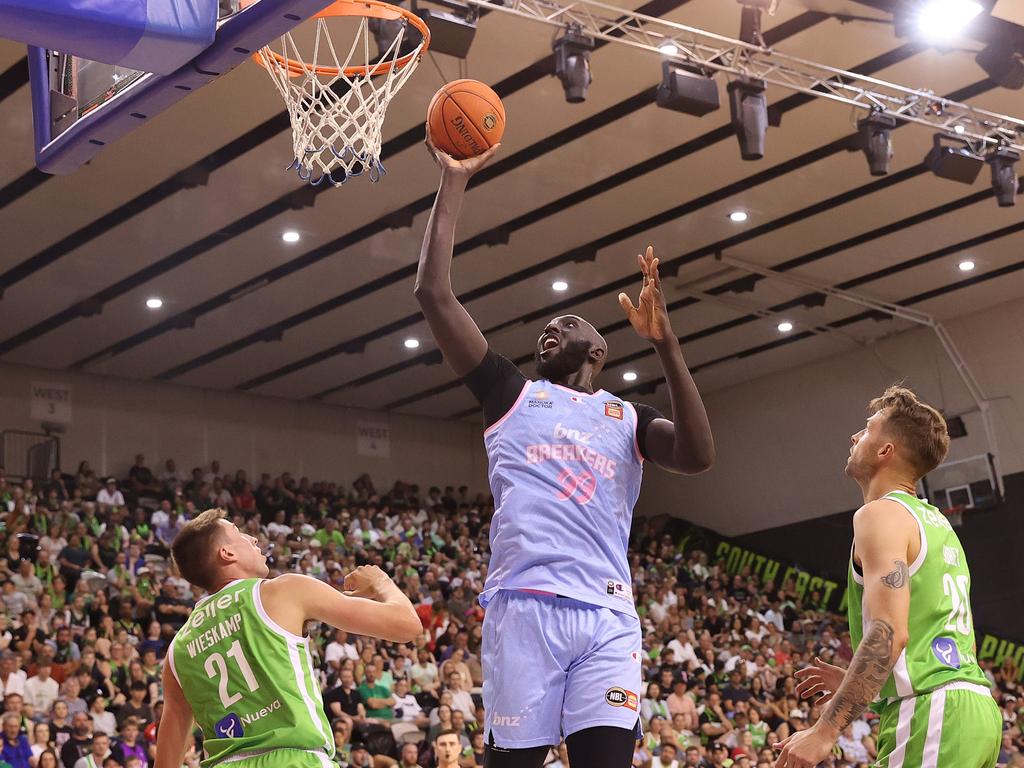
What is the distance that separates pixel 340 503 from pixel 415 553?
8.99 feet

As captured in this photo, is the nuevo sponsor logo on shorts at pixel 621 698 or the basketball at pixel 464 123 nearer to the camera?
the nuevo sponsor logo on shorts at pixel 621 698

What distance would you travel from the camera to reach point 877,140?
12.7 metres

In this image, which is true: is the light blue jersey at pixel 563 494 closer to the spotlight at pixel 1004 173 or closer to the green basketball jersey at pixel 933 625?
the green basketball jersey at pixel 933 625

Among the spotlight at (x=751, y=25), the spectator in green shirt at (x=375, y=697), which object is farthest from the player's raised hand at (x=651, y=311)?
the spectator in green shirt at (x=375, y=697)

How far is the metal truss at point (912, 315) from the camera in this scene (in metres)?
19.2

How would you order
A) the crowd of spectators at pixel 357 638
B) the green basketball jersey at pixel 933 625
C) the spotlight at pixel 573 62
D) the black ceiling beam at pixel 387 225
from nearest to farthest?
the green basketball jersey at pixel 933 625, the crowd of spectators at pixel 357 638, the spotlight at pixel 573 62, the black ceiling beam at pixel 387 225

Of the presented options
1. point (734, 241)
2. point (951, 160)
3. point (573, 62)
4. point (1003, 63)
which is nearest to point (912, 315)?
point (734, 241)

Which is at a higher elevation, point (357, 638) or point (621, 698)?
point (357, 638)

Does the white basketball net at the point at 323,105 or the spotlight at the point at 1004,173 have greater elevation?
the spotlight at the point at 1004,173

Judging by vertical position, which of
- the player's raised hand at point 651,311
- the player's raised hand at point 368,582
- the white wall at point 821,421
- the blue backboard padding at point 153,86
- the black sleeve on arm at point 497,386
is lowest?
the player's raised hand at point 368,582

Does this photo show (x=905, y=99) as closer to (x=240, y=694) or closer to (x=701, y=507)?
(x=240, y=694)

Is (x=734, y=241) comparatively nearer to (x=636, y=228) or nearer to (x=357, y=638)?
(x=636, y=228)

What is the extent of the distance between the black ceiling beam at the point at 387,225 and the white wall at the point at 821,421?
27.9 feet

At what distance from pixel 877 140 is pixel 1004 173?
1.83 m
